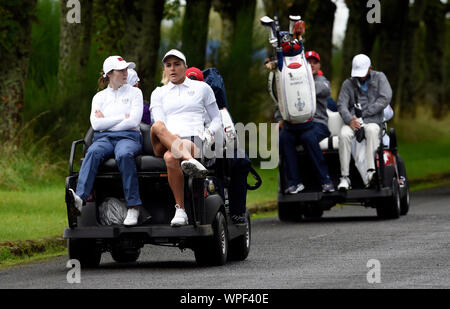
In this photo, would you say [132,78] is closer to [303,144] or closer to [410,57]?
[303,144]

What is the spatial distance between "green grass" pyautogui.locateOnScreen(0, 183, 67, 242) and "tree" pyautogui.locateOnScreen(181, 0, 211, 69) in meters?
5.37

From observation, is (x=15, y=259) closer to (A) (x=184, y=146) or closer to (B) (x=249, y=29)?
(A) (x=184, y=146)

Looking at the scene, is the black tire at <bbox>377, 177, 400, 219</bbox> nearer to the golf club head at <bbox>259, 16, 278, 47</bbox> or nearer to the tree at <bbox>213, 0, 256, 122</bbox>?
the golf club head at <bbox>259, 16, 278, 47</bbox>

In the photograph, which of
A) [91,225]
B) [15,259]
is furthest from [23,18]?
[91,225]

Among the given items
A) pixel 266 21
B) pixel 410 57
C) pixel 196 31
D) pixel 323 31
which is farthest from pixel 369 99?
pixel 410 57

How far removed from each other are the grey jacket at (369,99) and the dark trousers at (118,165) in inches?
253

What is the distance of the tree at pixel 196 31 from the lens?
2691 centimetres

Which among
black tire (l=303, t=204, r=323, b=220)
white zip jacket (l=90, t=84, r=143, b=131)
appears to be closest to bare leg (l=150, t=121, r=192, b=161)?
white zip jacket (l=90, t=84, r=143, b=131)

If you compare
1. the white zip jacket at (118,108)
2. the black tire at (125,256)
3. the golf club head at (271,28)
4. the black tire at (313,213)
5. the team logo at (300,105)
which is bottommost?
the black tire at (313,213)

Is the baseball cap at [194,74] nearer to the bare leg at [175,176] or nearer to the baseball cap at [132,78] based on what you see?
the baseball cap at [132,78]

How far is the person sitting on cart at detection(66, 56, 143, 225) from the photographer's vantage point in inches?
476

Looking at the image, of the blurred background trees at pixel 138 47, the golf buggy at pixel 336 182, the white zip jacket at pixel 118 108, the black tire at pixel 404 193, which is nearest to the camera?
the white zip jacket at pixel 118 108

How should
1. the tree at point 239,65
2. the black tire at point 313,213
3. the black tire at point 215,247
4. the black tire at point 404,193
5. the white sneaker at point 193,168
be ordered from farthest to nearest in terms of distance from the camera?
1. the tree at point 239,65
2. the black tire at point 313,213
3. the black tire at point 404,193
4. the black tire at point 215,247
5. the white sneaker at point 193,168

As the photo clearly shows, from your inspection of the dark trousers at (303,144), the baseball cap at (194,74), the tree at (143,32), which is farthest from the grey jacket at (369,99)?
the tree at (143,32)
